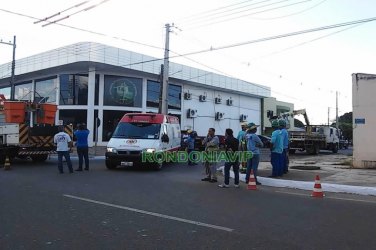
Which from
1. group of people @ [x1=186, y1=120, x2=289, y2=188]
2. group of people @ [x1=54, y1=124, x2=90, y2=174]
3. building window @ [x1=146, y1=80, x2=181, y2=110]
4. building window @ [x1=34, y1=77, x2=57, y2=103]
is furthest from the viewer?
building window @ [x1=146, y1=80, x2=181, y2=110]

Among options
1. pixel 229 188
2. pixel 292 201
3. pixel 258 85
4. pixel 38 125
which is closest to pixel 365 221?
pixel 292 201

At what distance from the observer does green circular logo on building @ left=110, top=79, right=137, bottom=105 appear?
36969 millimetres

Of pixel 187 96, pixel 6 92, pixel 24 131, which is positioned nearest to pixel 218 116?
pixel 187 96

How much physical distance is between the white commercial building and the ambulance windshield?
15.5 metres

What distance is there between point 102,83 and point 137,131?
2046 cm

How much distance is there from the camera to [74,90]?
3662cm

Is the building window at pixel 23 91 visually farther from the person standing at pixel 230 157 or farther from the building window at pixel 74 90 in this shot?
the person standing at pixel 230 157

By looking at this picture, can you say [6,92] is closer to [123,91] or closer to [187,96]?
[123,91]

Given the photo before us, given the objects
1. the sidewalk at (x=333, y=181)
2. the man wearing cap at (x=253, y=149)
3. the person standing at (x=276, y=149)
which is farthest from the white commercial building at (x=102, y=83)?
Result: the man wearing cap at (x=253, y=149)

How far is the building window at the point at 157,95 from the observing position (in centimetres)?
3928

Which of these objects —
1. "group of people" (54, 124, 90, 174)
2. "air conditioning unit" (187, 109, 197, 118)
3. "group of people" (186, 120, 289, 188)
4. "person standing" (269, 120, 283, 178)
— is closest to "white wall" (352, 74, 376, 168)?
"group of people" (186, 120, 289, 188)

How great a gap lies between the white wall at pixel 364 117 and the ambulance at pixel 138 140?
7.66m

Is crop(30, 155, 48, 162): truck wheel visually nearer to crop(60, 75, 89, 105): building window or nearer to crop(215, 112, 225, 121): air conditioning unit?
crop(60, 75, 89, 105): building window

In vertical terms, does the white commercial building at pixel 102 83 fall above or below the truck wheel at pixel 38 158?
above
